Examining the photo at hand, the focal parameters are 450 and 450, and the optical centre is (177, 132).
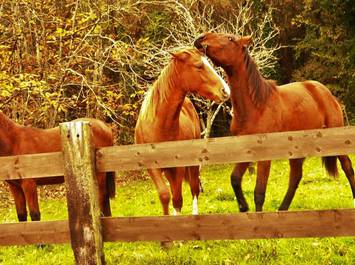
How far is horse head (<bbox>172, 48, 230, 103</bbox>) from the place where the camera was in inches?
221

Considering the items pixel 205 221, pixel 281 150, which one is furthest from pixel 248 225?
pixel 281 150

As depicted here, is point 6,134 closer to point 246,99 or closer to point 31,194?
point 31,194

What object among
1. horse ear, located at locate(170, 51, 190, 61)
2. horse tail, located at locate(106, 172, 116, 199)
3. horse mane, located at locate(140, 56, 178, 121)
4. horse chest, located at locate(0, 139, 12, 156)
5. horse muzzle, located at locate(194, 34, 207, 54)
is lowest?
horse tail, located at locate(106, 172, 116, 199)

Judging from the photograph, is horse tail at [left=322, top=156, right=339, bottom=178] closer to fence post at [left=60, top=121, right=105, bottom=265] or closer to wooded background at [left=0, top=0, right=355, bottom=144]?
fence post at [left=60, top=121, right=105, bottom=265]

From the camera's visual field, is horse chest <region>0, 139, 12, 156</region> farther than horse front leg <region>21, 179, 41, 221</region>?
Yes

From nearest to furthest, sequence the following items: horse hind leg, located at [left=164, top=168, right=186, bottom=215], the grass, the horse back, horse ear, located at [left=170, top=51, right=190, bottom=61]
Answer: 1. the grass
2. horse ear, located at [left=170, top=51, right=190, bottom=61]
3. the horse back
4. horse hind leg, located at [left=164, top=168, right=186, bottom=215]

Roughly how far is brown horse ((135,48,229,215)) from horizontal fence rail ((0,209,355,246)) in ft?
5.17

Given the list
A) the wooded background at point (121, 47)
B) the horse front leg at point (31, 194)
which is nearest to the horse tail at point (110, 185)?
the horse front leg at point (31, 194)

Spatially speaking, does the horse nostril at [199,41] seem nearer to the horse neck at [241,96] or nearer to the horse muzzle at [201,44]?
the horse muzzle at [201,44]

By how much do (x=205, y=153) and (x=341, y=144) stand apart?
1116 mm

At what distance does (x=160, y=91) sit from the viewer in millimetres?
6051

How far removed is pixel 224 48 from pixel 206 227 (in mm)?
2447

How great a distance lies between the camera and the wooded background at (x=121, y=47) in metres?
12.2

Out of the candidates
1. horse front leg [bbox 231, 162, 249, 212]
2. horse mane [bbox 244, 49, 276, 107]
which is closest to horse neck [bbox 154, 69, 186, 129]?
horse mane [bbox 244, 49, 276, 107]
